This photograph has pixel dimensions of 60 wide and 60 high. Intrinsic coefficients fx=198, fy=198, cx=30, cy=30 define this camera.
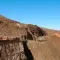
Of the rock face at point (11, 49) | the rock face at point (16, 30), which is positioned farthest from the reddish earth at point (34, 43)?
the rock face at point (11, 49)

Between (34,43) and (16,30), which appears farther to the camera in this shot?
(34,43)

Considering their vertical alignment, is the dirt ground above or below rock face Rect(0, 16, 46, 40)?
below

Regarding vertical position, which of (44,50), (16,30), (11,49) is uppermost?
(16,30)

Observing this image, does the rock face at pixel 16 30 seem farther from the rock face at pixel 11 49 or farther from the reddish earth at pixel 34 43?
the rock face at pixel 11 49

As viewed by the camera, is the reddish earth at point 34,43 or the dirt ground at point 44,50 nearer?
the reddish earth at point 34,43

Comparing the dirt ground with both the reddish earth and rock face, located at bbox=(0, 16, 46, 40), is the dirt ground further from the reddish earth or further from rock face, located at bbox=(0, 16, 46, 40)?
rock face, located at bbox=(0, 16, 46, 40)

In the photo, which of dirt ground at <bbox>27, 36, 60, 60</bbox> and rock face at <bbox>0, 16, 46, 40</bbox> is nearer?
rock face at <bbox>0, 16, 46, 40</bbox>

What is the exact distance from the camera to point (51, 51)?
51.2 ft

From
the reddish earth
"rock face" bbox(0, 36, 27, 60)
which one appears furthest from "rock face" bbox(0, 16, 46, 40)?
"rock face" bbox(0, 36, 27, 60)

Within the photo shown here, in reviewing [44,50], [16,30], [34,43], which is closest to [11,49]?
[16,30]

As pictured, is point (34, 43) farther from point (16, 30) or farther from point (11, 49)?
point (11, 49)

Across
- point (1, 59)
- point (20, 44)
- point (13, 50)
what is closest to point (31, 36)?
point (20, 44)

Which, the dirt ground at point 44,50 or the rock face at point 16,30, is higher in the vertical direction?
the rock face at point 16,30

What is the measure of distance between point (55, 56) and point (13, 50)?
5.09 meters
